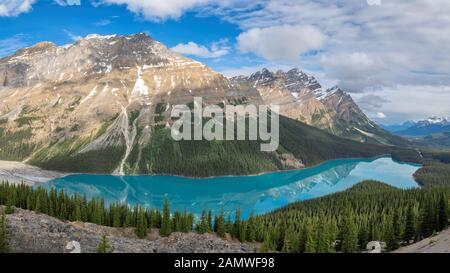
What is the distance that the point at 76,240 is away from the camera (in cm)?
5388

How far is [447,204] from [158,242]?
55.6m

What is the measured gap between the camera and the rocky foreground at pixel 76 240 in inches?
1960

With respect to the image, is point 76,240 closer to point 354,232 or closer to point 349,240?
point 349,240

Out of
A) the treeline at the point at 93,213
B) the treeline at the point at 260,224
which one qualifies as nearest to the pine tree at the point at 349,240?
the treeline at the point at 260,224

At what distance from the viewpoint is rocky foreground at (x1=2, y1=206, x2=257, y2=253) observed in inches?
1960

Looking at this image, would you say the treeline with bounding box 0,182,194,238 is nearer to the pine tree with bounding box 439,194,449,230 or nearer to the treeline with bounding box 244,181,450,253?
the treeline with bounding box 244,181,450,253

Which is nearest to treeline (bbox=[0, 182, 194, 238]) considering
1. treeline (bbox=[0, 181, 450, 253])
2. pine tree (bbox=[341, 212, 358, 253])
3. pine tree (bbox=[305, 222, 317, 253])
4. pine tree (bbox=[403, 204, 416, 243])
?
treeline (bbox=[0, 181, 450, 253])

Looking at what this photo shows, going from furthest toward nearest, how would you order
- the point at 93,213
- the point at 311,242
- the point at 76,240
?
the point at 93,213 < the point at 311,242 < the point at 76,240

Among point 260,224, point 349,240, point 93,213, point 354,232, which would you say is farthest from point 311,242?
point 93,213

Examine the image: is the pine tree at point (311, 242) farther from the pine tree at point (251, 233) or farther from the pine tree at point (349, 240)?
the pine tree at point (251, 233)

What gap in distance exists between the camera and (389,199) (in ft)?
440
